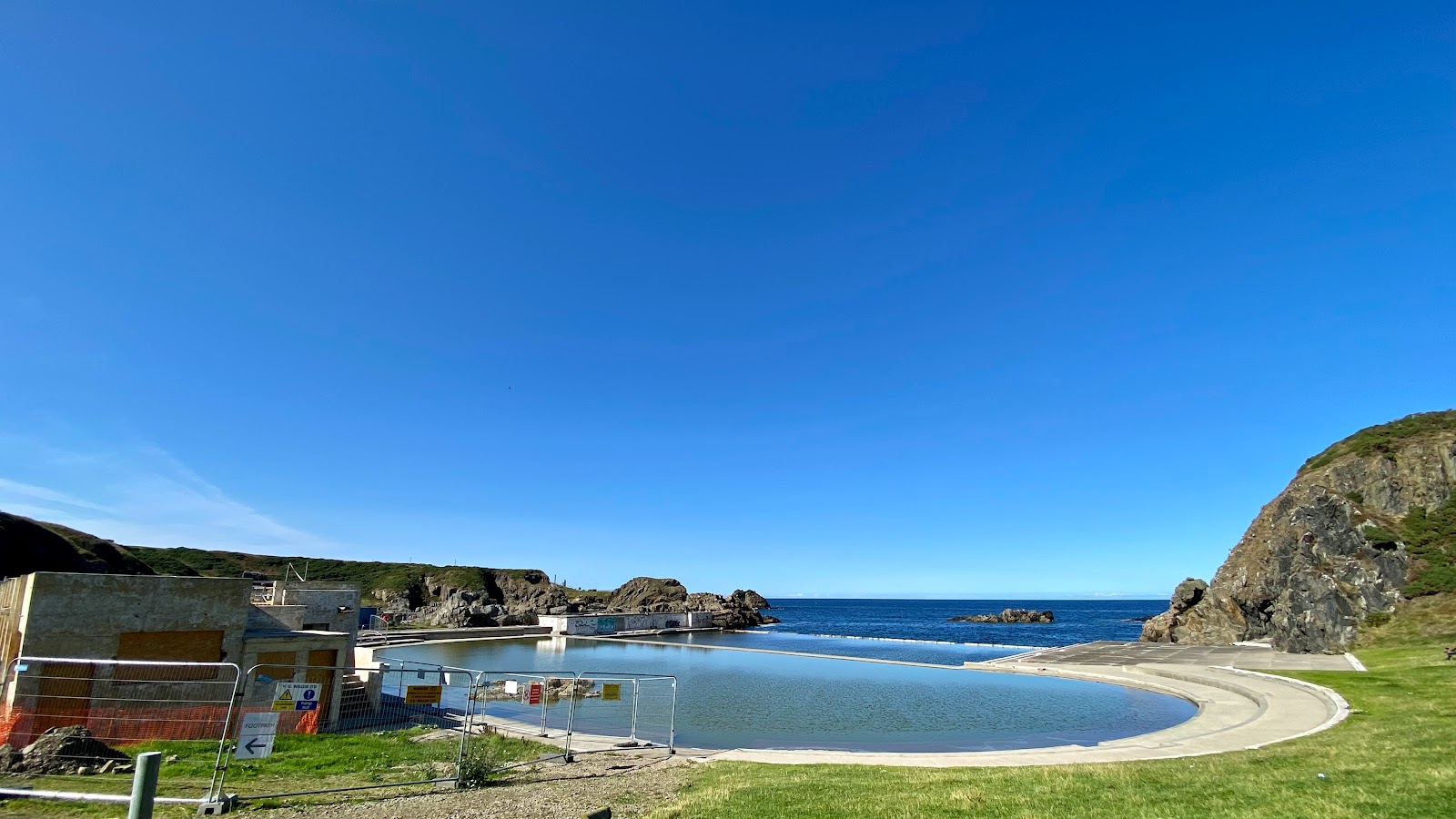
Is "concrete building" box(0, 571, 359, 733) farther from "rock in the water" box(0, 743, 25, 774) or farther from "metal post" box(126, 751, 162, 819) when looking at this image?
"metal post" box(126, 751, 162, 819)

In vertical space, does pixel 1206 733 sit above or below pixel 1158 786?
below

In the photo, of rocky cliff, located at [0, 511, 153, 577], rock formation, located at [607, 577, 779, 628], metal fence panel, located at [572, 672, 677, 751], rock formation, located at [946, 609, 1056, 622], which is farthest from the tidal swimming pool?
rock formation, located at [946, 609, 1056, 622]

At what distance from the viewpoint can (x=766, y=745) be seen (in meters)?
20.5

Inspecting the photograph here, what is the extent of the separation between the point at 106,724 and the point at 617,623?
2644 inches

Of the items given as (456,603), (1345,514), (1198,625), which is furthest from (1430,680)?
(456,603)

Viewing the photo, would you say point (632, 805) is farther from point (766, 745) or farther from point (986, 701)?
point (986, 701)

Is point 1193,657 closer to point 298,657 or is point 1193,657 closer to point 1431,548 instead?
point 1431,548

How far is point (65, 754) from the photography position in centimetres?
1205

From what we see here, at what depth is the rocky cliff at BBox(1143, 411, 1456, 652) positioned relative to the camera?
41531mm

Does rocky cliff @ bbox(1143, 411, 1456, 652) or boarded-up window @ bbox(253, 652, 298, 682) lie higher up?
rocky cliff @ bbox(1143, 411, 1456, 652)

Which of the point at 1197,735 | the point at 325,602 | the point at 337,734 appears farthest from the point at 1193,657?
the point at 325,602

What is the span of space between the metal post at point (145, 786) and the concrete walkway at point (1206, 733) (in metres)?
13.2

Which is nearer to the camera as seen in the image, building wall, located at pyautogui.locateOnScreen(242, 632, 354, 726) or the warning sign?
the warning sign

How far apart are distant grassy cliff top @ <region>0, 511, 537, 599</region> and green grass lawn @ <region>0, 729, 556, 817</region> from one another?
66.2 metres
